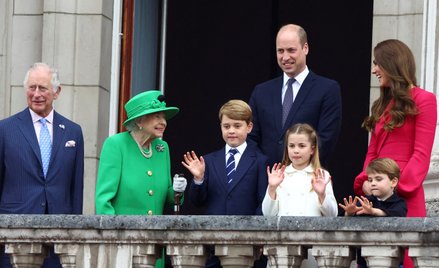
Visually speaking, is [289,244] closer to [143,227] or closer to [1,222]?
[143,227]

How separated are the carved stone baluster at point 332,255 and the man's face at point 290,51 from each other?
209 cm

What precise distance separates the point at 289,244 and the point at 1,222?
180cm

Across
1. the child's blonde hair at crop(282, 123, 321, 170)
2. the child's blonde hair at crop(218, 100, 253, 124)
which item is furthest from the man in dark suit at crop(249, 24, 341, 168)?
the child's blonde hair at crop(282, 123, 321, 170)

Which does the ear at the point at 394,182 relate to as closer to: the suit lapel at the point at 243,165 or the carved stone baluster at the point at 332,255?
the carved stone baluster at the point at 332,255

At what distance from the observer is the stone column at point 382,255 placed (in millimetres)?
11172

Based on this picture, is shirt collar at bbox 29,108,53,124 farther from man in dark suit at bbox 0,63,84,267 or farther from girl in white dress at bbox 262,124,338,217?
girl in white dress at bbox 262,124,338,217

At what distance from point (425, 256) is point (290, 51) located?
2394 mm

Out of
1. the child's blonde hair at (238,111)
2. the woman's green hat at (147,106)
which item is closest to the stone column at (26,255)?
the woman's green hat at (147,106)

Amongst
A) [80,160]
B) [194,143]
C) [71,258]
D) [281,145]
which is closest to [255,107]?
[281,145]

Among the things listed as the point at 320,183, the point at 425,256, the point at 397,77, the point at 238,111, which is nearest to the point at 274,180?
the point at 320,183

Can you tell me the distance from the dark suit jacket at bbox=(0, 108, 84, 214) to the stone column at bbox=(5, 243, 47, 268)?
924 millimetres

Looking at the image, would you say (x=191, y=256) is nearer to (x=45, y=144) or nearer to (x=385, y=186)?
(x=385, y=186)

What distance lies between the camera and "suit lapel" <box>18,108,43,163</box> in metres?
12.9

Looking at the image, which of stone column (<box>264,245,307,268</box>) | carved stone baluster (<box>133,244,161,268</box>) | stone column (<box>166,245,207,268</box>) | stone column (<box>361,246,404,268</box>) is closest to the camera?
stone column (<box>361,246,404,268</box>)
